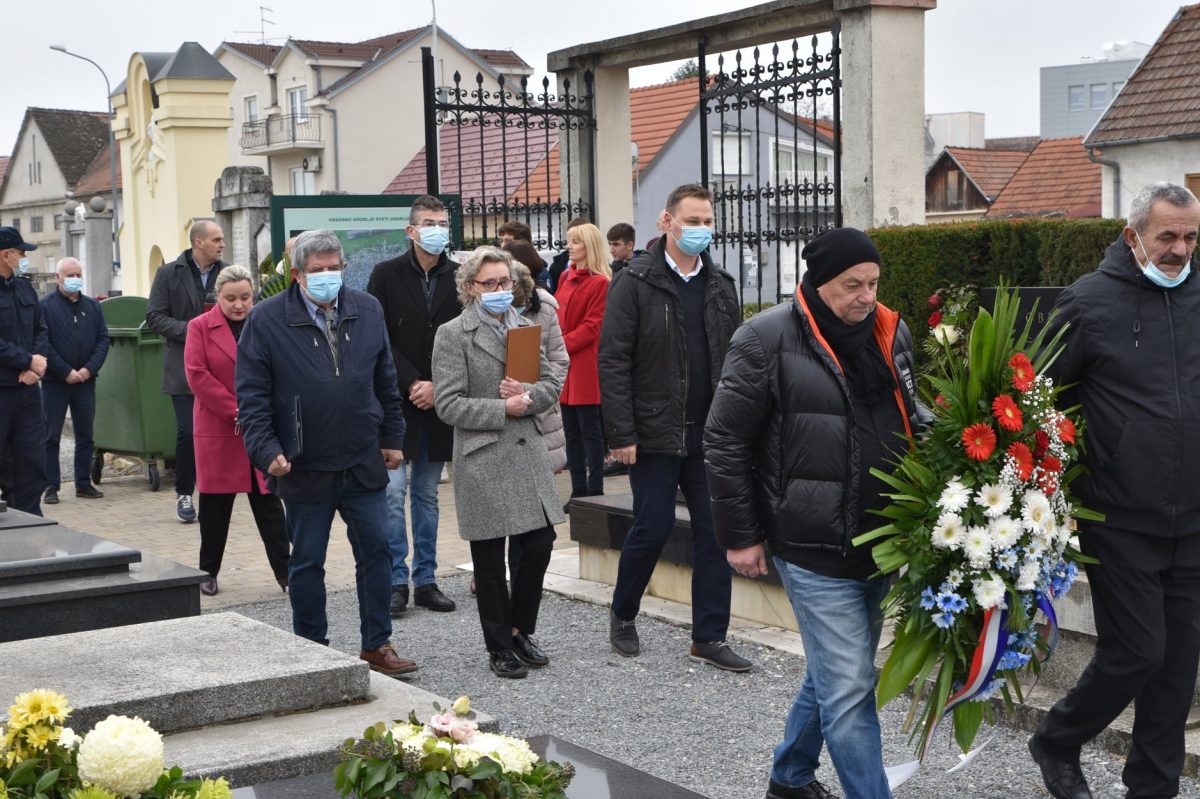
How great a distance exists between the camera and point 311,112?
2178 inches

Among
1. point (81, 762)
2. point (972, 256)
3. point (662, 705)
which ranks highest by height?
point (972, 256)

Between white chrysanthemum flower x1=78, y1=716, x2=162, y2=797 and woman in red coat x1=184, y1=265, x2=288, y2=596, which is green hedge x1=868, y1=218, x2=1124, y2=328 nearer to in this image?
→ woman in red coat x1=184, y1=265, x2=288, y2=596

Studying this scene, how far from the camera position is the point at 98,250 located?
39375 millimetres

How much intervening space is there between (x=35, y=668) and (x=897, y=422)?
2870 mm

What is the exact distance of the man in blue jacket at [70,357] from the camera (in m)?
11.9

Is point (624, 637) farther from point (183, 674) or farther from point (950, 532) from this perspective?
point (950, 532)

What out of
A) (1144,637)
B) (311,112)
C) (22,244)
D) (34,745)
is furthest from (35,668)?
(311,112)

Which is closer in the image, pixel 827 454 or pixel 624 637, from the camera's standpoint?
pixel 827 454

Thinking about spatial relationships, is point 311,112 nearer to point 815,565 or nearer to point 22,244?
point 22,244

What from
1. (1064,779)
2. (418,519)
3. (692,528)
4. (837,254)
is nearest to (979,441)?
(837,254)

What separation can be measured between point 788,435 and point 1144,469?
3.54ft

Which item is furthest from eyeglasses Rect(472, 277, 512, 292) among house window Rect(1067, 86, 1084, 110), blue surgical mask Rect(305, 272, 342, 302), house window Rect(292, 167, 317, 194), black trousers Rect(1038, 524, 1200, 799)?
house window Rect(1067, 86, 1084, 110)

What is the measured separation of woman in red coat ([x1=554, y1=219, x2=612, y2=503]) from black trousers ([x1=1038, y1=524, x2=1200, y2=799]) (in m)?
5.86

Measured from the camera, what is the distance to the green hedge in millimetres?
8109
